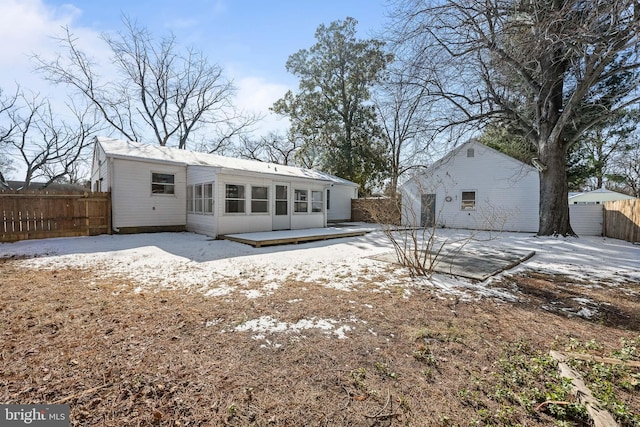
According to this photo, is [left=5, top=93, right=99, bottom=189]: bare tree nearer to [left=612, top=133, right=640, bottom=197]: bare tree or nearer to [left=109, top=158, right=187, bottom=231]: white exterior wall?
[left=109, top=158, right=187, bottom=231]: white exterior wall

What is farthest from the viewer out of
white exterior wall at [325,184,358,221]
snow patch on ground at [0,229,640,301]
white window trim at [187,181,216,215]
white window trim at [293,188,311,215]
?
white exterior wall at [325,184,358,221]

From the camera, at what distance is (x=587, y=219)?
11992 mm

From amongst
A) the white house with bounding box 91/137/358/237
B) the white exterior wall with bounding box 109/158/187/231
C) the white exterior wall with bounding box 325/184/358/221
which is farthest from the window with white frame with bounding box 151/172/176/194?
the white exterior wall with bounding box 325/184/358/221

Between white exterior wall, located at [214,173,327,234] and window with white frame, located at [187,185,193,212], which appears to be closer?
white exterior wall, located at [214,173,327,234]

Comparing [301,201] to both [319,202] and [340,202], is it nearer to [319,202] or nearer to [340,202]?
[319,202]

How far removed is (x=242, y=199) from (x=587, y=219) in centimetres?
1458

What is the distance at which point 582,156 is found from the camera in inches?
561

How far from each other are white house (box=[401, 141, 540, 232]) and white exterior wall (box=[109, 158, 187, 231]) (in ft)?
32.1

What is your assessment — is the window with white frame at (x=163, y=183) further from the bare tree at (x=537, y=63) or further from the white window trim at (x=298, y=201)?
the bare tree at (x=537, y=63)

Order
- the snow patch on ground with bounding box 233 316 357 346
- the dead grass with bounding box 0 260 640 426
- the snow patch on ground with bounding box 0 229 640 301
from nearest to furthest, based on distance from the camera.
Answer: the dead grass with bounding box 0 260 640 426 → the snow patch on ground with bounding box 233 316 357 346 → the snow patch on ground with bounding box 0 229 640 301

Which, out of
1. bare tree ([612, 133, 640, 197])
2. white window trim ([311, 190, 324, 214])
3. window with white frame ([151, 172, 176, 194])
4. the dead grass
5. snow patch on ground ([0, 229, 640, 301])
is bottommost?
the dead grass

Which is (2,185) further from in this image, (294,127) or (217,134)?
(294,127)

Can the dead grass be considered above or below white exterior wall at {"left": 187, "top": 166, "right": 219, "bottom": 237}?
below

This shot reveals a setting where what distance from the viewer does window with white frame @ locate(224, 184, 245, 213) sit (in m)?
9.52
